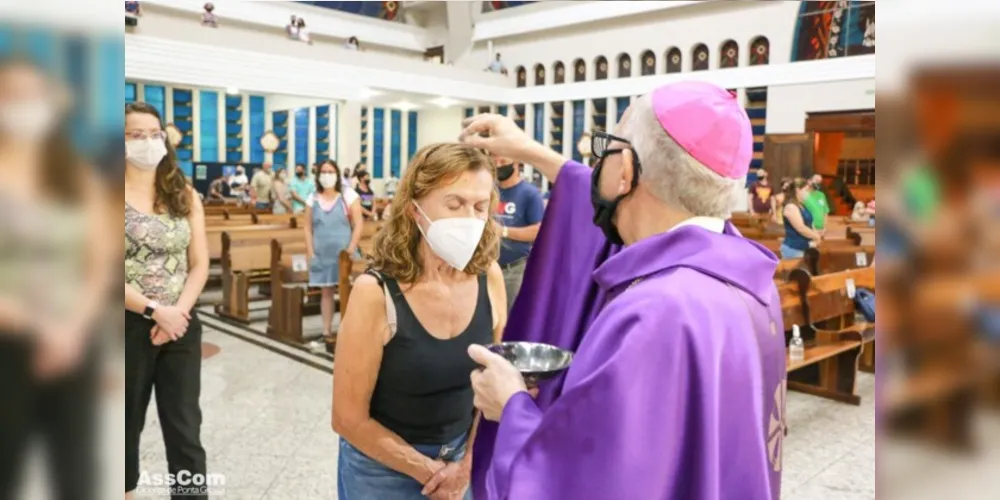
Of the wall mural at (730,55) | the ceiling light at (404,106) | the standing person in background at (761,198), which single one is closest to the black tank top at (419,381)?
the standing person in background at (761,198)

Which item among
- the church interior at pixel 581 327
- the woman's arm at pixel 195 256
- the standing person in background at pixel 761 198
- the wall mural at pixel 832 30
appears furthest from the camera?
the wall mural at pixel 832 30

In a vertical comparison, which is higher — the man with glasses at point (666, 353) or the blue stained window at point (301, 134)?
the blue stained window at point (301, 134)

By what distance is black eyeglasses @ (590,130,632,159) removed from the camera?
139 centimetres

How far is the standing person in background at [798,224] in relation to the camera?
7.04 meters

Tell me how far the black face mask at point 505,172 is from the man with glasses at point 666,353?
331 centimetres

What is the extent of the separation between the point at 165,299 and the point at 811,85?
1562 cm

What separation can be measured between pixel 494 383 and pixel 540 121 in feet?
63.6

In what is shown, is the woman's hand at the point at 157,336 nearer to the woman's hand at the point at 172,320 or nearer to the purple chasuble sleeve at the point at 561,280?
the woman's hand at the point at 172,320

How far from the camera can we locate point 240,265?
772cm

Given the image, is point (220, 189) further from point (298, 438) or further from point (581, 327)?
point (581, 327)

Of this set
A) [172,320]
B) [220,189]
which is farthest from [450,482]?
[220,189]

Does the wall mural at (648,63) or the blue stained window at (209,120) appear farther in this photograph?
the blue stained window at (209,120)

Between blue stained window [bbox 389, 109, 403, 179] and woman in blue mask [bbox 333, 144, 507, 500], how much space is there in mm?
20797

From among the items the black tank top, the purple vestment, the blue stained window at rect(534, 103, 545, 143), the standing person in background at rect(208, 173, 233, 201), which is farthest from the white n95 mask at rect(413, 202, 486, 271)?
the blue stained window at rect(534, 103, 545, 143)
